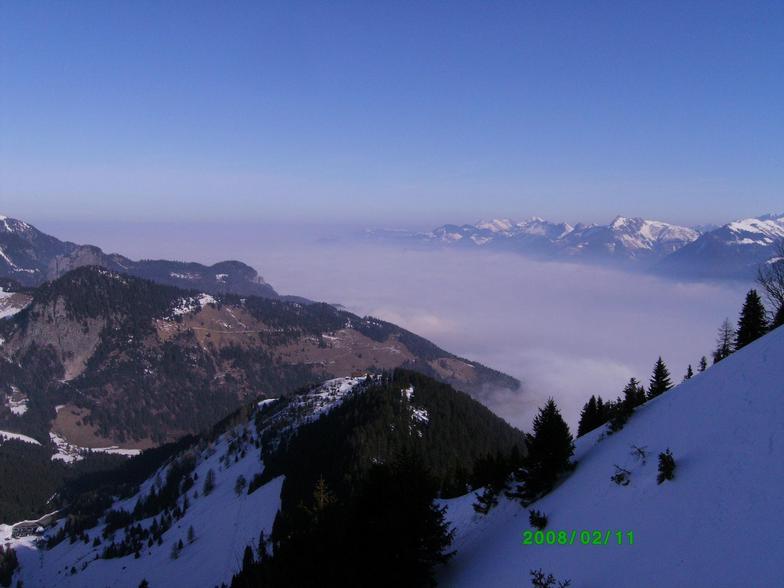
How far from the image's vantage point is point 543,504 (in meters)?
27.5

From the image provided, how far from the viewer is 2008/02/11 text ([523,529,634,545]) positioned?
19.0m

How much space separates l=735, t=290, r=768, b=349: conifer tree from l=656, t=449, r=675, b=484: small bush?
41.1 metres

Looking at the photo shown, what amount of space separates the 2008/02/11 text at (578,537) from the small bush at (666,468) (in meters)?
3.31

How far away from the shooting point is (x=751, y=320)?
5369 cm

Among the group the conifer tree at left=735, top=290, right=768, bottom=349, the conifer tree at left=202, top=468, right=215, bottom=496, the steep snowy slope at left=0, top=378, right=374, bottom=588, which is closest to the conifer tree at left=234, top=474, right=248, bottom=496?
the steep snowy slope at left=0, top=378, right=374, bottom=588

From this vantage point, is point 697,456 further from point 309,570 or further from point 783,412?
point 309,570

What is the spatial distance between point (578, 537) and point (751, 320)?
47255 mm

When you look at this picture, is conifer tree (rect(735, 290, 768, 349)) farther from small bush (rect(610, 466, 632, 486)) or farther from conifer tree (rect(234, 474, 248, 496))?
conifer tree (rect(234, 474, 248, 496))

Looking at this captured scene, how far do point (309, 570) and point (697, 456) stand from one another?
20371mm

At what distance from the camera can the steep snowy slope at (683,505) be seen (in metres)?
15.1

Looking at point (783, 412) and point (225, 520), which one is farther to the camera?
point (225, 520)

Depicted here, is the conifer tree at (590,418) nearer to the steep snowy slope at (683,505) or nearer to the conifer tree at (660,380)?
the conifer tree at (660,380)

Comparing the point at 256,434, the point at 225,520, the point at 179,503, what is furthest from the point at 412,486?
the point at 256,434

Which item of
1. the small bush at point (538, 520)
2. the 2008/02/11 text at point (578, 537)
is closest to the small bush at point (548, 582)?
the 2008/02/11 text at point (578, 537)
